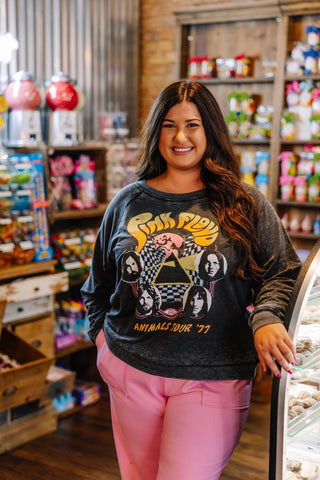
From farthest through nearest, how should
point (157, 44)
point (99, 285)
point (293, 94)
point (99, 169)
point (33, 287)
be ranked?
point (157, 44) < point (293, 94) < point (99, 169) < point (33, 287) < point (99, 285)

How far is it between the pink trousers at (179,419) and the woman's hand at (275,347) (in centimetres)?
21

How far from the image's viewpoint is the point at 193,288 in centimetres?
175

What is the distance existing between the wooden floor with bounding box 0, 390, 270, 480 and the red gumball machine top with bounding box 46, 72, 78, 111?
1.91 metres

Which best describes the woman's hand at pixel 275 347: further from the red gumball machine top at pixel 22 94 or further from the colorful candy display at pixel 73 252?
the red gumball machine top at pixel 22 94

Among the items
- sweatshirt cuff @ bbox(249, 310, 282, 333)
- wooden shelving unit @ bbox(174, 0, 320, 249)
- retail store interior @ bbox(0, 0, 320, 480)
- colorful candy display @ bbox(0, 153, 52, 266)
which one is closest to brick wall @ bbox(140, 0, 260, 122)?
retail store interior @ bbox(0, 0, 320, 480)

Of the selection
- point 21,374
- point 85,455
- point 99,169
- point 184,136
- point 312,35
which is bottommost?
point 85,455

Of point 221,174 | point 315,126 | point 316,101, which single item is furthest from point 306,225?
point 221,174

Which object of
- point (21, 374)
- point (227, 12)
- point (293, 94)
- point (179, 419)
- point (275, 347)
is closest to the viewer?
point (275, 347)

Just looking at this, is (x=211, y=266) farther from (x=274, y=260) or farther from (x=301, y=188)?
(x=301, y=188)

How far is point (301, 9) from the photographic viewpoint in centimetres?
482

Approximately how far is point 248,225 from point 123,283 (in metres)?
0.42

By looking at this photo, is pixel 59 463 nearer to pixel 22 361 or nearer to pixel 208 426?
pixel 22 361

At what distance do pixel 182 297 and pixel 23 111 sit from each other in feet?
7.36

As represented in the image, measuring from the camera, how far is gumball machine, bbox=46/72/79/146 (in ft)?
12.4
